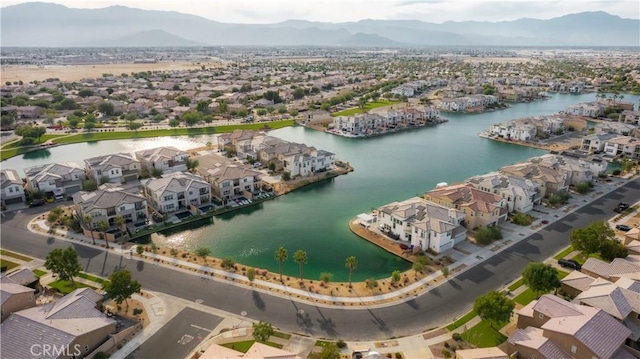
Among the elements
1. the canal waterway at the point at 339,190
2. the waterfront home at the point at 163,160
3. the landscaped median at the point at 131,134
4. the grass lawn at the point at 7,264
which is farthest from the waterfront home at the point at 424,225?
the landscaped median at the point at 131,134

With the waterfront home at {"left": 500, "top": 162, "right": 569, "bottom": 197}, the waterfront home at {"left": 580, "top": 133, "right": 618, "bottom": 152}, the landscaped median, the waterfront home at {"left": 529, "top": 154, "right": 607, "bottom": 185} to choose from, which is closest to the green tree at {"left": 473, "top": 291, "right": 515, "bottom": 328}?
the waterfront home at {"left": 500, "top": 162, "right": 569, "bottom": 197}

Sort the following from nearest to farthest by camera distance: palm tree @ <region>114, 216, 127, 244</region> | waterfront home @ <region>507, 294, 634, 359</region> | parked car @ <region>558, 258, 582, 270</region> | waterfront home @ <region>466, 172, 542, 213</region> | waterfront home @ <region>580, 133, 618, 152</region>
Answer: waterfront home @ <region>507, 294, 634, 359</region>
parked car @ <region>558, 258, 582, 270</region>
palm tree @ <region>114, 216, 127, 244</region>
waterfront home @ <region>466, 172, 542, 213</region>
waterfront home @ <region>580, 133, 618, 152</region>

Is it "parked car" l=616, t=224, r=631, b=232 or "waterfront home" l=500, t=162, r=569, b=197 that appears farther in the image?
"waterfront home" l=500, t=162, r=569, b=197

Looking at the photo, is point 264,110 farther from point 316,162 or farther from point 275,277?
point 275,277

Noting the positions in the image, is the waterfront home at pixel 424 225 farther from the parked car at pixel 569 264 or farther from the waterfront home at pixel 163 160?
the waterfront home at pixel 163 160

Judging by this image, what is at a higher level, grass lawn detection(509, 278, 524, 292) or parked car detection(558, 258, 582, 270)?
parked car detection(558, 258, 582, 270)

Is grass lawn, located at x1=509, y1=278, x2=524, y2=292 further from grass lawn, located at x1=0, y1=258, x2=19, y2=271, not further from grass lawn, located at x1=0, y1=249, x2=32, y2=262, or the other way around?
grass lawn, located at x1=0, y1=258, x2=19, y2=271
